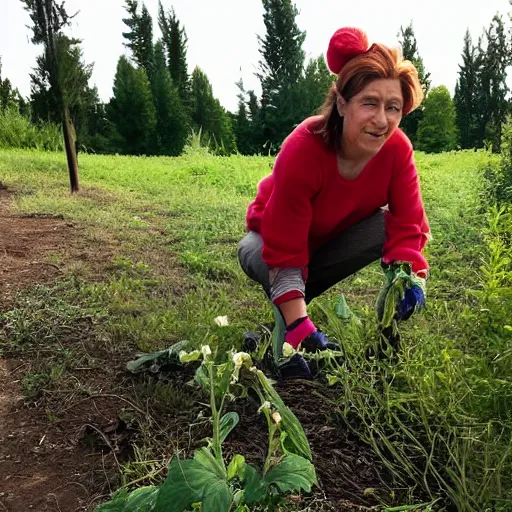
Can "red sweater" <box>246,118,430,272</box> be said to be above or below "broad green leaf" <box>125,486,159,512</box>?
above

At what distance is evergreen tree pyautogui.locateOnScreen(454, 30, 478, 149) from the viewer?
24.0m

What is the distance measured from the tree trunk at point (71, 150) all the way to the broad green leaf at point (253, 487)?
20.7 ft

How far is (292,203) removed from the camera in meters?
2.07

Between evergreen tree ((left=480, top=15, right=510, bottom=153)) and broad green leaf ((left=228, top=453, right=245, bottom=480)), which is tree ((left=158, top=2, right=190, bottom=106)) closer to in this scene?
evergreen tree ((left=480, top=15, right=510, bottom=153))

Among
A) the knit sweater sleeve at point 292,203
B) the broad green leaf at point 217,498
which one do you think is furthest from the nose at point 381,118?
the broad green leaf at point 217,498

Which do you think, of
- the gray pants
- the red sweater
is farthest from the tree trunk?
the red sweater

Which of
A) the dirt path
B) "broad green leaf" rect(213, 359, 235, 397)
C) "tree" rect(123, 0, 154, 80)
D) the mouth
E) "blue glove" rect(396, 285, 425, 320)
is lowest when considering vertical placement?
the dirt path

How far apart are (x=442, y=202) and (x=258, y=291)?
2.87m

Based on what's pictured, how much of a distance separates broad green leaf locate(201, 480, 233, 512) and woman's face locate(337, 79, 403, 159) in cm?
124

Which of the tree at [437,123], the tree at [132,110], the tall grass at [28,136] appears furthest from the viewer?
the tree at [437,123]

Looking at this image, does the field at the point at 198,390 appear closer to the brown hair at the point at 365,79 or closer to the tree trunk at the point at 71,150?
the brown hair at the point at 365,79

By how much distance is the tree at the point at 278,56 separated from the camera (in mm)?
20438

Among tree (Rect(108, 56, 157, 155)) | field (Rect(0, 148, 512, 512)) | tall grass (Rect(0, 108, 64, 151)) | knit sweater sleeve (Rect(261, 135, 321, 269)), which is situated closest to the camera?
field (Rect(0, 148, 512, 512))

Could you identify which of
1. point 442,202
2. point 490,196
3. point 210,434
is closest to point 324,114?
point 210,434
